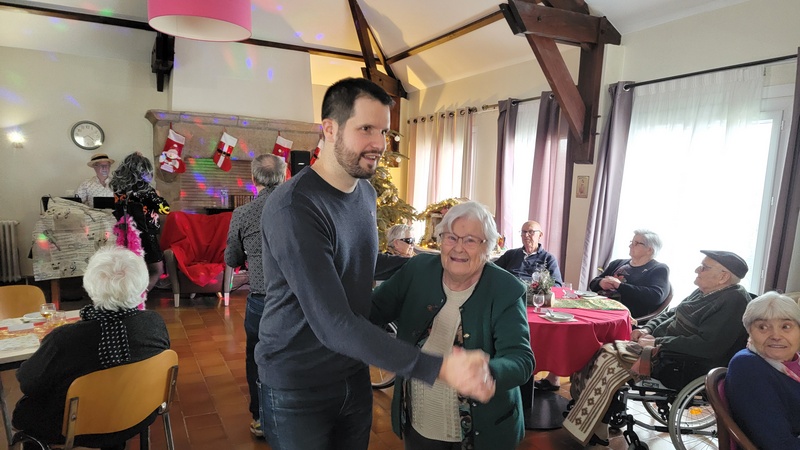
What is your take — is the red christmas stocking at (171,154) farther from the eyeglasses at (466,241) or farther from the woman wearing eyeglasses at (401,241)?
the eyeglasses at (466,241)

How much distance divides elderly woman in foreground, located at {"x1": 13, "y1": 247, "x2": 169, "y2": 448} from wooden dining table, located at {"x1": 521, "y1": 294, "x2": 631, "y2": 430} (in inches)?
76.0

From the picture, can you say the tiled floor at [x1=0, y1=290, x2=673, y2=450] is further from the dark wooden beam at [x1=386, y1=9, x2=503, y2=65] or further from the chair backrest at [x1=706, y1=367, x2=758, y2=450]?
the dark wooden beam at [x1=386, y1=9, x2=503, y2=65]

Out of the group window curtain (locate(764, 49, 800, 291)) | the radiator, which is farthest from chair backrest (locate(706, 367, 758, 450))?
the radiator

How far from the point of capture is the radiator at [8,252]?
6.38 metres

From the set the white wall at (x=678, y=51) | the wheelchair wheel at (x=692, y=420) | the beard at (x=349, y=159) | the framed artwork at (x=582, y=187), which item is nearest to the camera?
the beard at (x=349, y=159)

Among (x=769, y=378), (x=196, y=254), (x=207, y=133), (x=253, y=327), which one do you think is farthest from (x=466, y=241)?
(x=207, y=133)

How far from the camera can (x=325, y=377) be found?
4.16ft

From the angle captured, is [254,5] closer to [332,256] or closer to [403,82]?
[403,82]

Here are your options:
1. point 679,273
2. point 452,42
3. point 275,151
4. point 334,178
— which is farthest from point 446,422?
point 275,151

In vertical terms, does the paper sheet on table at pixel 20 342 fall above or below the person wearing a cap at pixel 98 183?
below

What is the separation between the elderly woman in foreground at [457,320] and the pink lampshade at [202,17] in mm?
1762

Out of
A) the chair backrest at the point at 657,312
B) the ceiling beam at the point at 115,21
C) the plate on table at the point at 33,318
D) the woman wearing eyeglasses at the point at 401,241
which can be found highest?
the ceiling beam at the point at 115,21

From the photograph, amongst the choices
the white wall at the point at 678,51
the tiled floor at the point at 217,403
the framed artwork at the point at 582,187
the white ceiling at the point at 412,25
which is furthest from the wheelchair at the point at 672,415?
the white ceiling at the point at 412,25

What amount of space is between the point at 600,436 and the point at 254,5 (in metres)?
6.31
